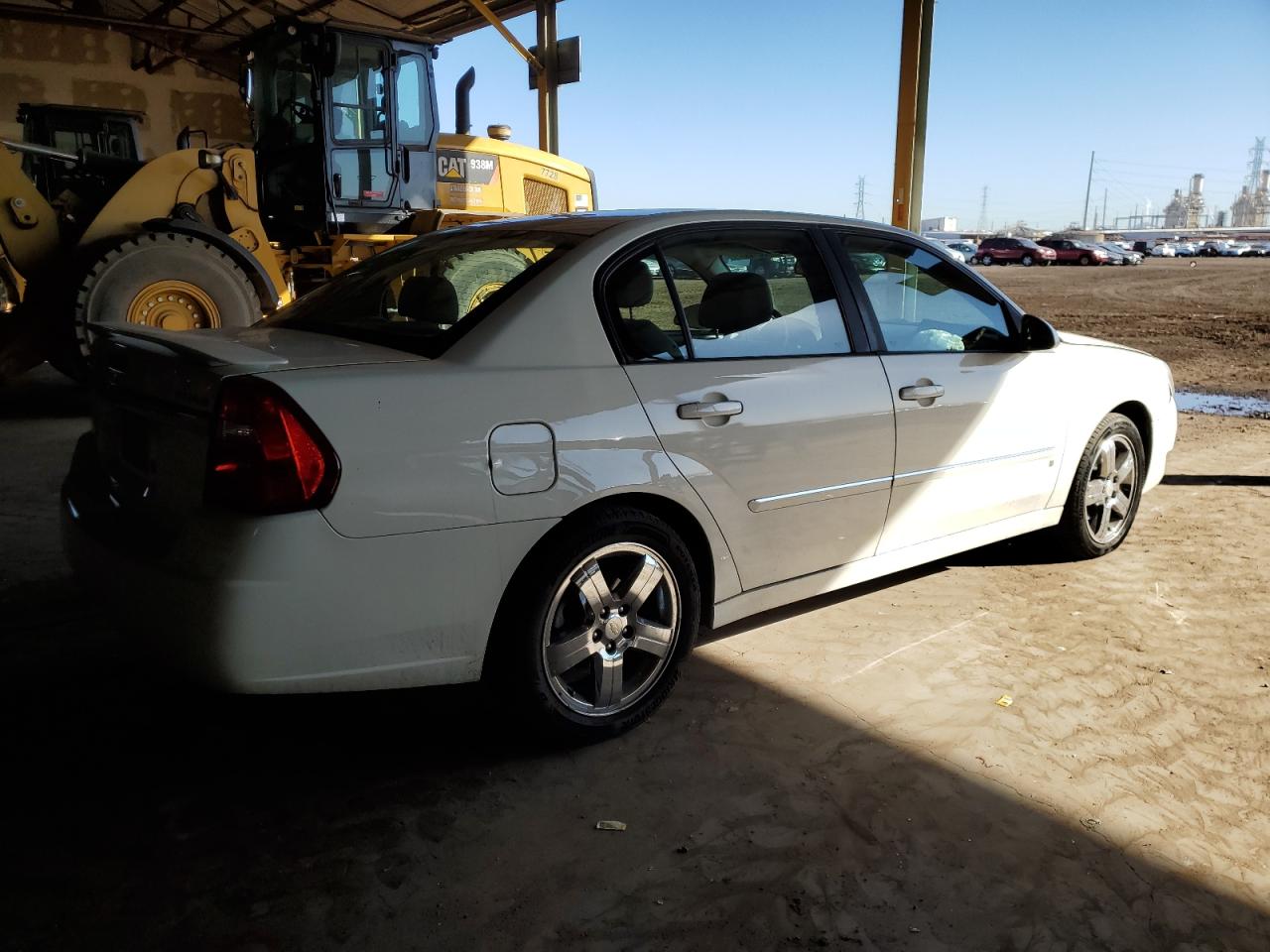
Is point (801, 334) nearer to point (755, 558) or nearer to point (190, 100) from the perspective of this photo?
point (755, 558)

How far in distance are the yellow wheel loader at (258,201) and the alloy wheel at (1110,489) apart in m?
6.30

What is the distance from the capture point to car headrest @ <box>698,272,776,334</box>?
321cm

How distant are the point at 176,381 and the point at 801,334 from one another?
1.93 meters

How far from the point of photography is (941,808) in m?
2.62

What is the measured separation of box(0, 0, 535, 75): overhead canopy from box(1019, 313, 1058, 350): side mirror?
14691 millimetres

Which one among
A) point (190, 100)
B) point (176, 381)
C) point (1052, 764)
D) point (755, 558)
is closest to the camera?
point (176, 381)

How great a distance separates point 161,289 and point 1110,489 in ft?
22.2

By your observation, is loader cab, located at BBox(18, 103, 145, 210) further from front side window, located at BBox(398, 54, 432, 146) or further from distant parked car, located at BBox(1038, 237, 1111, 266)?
distant parked car, located at BBox(1038, 237, 1111, 266)

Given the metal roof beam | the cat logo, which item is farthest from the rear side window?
the metal roof beam

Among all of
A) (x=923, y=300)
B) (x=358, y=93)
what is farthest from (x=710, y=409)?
(x=358, y=93)

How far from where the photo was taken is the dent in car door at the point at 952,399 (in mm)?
3598

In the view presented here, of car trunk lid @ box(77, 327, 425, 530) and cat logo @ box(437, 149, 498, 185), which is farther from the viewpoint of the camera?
cat logo @ box(437, 149, 498, 185)

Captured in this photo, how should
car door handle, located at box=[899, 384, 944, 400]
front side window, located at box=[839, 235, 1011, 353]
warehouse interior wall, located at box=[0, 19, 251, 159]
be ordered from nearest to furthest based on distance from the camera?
car door handle, located at box=[899, 384, 944, 400], front side window, located at box=[839, 235, 1011, 353], warehouse interior wall, located at box=[0, 19, 251, 159]

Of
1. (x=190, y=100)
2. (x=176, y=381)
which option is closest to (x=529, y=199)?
(x=176, y=381)
